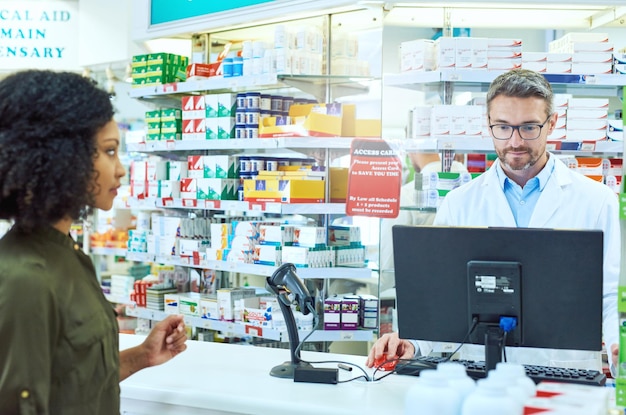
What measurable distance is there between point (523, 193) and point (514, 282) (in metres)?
1.07

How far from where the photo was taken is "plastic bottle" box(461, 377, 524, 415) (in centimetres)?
140

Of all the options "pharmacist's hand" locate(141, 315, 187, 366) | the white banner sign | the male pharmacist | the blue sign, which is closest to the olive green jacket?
"pharmacist's hand" locate(141, 315, 187, 366)

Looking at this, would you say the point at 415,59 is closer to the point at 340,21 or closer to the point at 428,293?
the point at 340,21

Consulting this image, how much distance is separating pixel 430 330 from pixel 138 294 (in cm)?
360

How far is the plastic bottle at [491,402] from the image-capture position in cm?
140

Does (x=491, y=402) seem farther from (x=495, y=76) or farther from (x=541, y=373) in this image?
(x=495, y=76)

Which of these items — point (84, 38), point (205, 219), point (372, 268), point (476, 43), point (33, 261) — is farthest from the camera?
point (84, 38)

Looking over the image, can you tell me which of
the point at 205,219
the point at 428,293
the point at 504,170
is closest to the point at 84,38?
the point at 205,219

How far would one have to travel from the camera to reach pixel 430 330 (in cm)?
213

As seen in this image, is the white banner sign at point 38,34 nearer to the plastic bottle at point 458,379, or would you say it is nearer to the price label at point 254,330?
the price label at point 254,330

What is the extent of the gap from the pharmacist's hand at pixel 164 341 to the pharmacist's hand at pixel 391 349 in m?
0.68

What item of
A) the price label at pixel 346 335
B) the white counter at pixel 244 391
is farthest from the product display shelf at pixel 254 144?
the white counter at pixel 244 391

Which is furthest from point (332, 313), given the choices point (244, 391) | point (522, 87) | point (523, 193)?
point (244, 391)

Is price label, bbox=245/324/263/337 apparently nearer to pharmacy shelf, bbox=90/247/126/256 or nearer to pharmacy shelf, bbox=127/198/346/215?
pharmacy shelf, bbox=127/198/346/215
